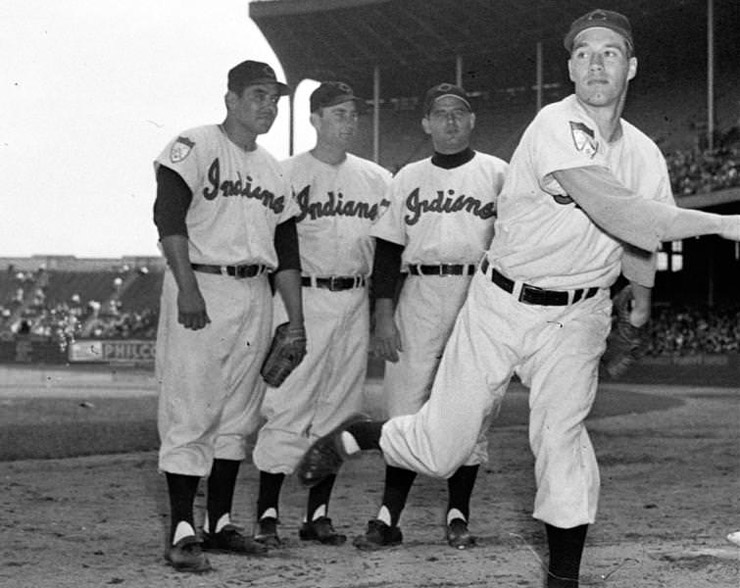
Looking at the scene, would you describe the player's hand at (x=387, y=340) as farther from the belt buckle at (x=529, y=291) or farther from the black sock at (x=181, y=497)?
the belt buckle at (x=529, y=291)

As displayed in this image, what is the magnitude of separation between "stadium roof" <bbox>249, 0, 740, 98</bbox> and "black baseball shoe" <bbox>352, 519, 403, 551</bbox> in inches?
990

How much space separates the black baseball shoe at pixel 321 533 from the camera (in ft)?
15.7

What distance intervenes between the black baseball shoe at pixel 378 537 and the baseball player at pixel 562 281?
94cm

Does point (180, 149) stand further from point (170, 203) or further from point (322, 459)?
point (322, 459)

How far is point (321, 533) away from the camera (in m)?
4.82

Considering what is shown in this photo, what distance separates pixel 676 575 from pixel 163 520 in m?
2.54

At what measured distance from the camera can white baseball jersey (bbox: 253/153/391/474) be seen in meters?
4.96

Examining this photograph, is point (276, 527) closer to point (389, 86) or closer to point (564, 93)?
point (564, 93)

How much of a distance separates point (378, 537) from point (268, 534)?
48 cm

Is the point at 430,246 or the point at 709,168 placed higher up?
the point at 709,168

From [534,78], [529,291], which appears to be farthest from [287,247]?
[534,78]

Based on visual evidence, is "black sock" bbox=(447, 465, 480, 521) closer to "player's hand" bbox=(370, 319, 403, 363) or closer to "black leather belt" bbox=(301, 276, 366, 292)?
"player's hand" bbox=(370, 319, 403, 363)

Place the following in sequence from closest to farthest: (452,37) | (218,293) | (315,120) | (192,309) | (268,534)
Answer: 1. (192,309)
2. (218,293)
3. (268,534)
4. (315,120)
5. (452,37)

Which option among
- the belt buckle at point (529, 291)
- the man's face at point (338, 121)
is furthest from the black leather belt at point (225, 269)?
the belt buckle at point (529, 291)
